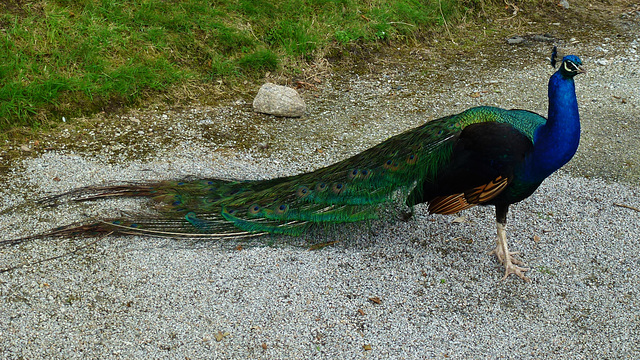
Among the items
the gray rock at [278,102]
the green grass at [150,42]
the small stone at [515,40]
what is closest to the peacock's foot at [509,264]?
the gray rock at [278,102]

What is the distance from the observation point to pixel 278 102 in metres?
5.71

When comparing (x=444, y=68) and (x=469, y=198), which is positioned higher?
(x=469, y=198)

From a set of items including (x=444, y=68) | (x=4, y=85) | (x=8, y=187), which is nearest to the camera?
(x=8, y=187)

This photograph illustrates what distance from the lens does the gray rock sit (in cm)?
571

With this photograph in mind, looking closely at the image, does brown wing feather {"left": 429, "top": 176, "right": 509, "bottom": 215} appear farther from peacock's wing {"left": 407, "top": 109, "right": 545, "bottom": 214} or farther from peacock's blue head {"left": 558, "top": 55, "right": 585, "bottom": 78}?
peacock's blue head {"left": 558, "top": 55, "right": 585, "bottom": 78}

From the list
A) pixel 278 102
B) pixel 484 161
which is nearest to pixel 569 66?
pixel 484 161

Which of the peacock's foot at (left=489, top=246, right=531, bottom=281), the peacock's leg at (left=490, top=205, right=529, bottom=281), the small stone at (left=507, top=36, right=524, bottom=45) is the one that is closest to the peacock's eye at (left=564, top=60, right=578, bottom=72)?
the peacock's leg at (left=490, top=205, right=529, bottom=281)

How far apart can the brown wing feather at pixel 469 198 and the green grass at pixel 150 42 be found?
128 inches

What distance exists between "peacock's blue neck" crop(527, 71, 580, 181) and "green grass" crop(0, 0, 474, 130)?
3.63 meters

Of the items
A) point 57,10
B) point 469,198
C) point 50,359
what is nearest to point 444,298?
point 469,198

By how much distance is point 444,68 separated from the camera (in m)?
6.85

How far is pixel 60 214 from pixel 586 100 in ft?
17.2

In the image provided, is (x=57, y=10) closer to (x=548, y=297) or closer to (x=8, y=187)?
(x=8, y=187)

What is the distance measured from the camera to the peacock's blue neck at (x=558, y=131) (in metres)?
3.27
